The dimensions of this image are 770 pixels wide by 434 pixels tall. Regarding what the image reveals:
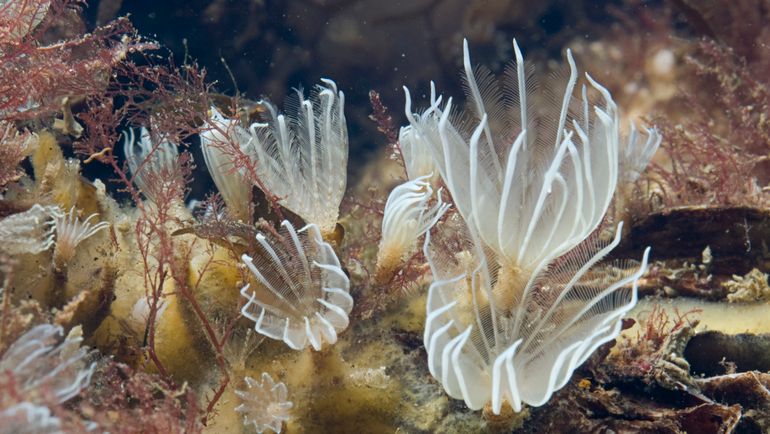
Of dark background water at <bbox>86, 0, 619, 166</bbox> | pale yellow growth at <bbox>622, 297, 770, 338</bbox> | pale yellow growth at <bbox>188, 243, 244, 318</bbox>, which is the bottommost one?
pale yellow growth at <bbox>622, 297, 770, 338</bbox>

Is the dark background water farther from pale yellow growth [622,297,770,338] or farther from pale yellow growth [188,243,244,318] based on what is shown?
pale yellow growth [622,297,770,338]

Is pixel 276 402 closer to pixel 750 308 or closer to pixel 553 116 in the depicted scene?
pixel 553 116

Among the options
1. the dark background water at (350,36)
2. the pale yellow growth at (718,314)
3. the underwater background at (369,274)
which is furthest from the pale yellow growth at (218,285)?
the dark background water at (350,36)

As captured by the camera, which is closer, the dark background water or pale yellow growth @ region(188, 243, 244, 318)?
pale yellow growth @ region(188, 243, 244, 318)

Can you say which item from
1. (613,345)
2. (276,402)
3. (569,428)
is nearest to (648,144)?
(613,345)

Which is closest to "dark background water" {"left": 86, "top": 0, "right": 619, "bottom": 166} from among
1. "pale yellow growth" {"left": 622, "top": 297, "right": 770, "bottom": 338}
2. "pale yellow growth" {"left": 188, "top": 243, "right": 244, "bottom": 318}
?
"pale yellow growth" {"left": 188, "top": 243, "right": 244, "bottom": 318}

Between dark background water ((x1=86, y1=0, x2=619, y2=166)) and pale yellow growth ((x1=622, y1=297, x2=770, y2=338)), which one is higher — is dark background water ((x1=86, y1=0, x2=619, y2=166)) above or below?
above

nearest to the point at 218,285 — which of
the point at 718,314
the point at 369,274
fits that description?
the point at 369,274

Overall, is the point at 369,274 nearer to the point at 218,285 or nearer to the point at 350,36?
the point at 218,285
